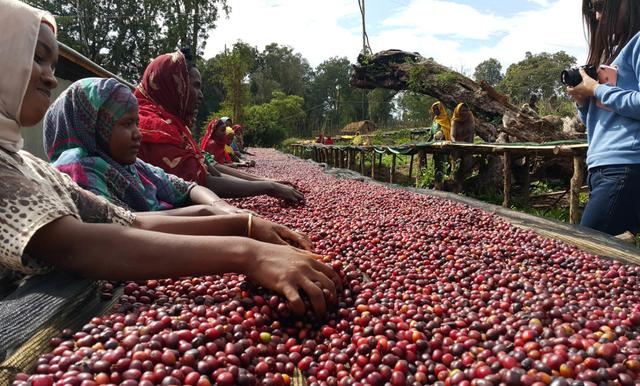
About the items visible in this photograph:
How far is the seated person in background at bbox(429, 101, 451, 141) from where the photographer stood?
42.0 ft

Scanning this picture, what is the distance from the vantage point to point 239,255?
1.59 metres

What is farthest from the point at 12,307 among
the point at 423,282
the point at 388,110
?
the point at 388,110

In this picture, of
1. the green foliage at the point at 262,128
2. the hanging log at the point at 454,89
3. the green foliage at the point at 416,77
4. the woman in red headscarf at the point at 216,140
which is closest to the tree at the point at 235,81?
the green foliage at the point at 262,128

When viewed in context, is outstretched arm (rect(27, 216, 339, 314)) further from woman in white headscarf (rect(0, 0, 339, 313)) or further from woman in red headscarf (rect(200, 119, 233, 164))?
woman in red headscarf (rect(200, 119, 233, 164))

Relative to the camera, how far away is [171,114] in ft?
13.4

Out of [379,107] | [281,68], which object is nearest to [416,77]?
[379,107]

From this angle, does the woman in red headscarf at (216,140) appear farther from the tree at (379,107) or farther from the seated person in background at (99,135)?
the tree at (379,107)

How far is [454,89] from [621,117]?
1080 cm

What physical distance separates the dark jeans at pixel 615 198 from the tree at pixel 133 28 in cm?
3511

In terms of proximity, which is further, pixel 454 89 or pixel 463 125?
pixel 454 89

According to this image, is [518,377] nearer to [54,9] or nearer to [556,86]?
[54,9]

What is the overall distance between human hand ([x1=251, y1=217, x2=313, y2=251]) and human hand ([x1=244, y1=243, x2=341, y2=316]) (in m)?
0.47

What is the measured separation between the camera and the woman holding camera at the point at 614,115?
2750mm

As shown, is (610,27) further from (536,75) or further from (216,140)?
(536,75)
